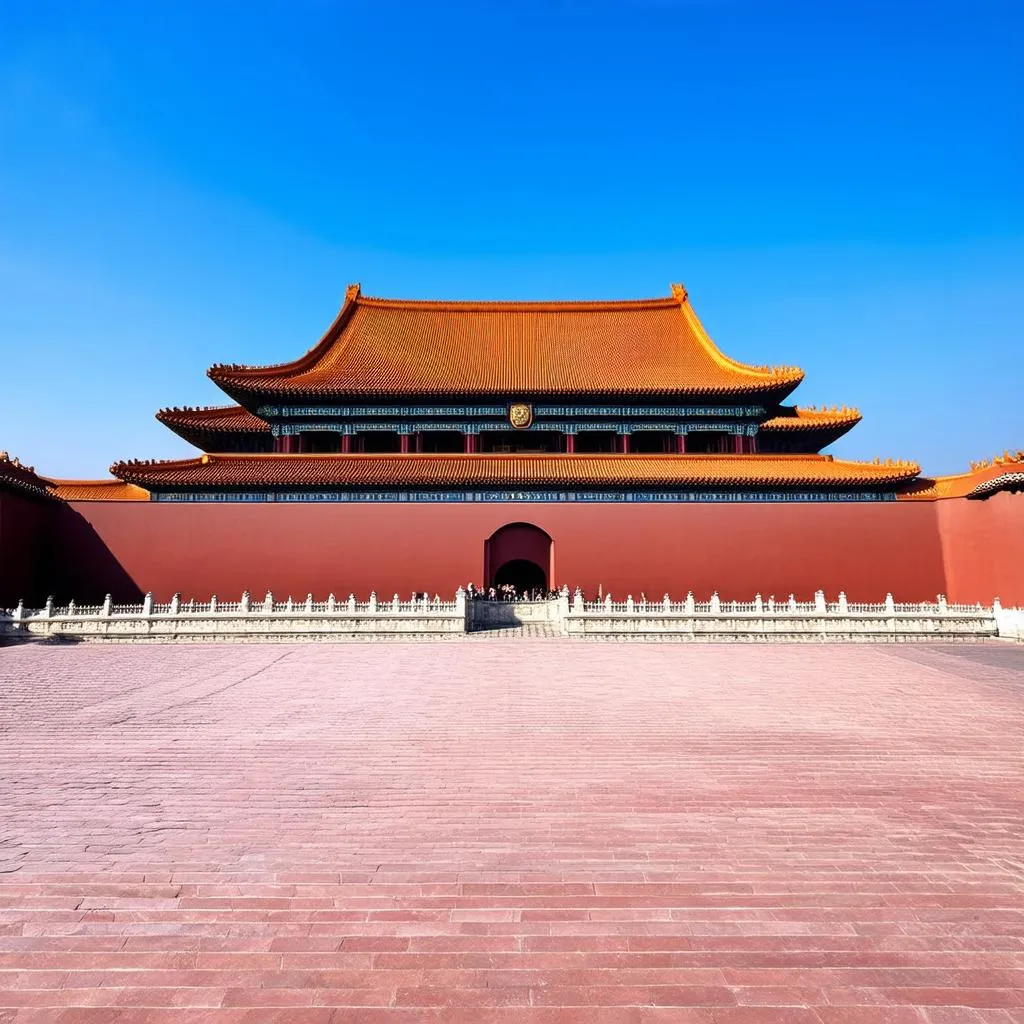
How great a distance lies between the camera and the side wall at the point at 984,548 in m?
17.6

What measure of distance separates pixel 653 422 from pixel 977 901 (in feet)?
65.9

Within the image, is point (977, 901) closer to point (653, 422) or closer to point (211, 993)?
point (211, 993)

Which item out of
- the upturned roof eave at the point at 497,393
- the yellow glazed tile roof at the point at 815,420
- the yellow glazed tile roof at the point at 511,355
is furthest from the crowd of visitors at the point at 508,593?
the yellow glazed tile roof at the point at 815,420

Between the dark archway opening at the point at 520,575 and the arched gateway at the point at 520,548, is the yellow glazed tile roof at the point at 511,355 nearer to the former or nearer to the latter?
the arched gateway at the point at 520,548

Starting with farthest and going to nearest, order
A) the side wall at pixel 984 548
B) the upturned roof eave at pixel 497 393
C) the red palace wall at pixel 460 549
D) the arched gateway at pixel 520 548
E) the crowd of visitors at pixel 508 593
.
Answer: the upturned roof eave at pixel 497 393 → the arched gateway at pixel 520 548 → the red palace wall at pixel 460 549 → the crowd of visitors at pixel 508 593 → the side wall at pixel 984 548

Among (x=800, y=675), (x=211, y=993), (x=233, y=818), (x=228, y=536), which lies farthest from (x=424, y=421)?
(x=211, y=993)

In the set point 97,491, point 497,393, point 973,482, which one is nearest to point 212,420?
point 97,491

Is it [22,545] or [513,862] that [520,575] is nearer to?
[22,545]

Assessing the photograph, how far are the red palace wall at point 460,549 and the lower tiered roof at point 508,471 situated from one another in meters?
0.86

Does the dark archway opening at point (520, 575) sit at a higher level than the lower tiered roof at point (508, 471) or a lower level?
lower

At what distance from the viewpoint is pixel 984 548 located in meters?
18.5

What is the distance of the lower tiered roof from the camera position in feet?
65.2

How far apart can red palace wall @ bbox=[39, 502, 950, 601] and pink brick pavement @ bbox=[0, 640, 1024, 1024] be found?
11385mm

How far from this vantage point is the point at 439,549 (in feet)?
66.4
